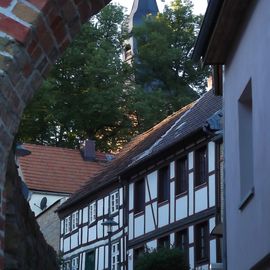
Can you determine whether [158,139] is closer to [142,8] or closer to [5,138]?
[5,138]

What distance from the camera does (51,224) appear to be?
122ft

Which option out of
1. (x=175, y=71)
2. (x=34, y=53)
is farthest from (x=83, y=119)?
(x=34, y=53)

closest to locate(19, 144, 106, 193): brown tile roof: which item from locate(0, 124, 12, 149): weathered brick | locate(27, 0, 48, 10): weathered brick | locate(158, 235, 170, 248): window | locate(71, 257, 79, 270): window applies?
locate(71, 257, 79, 270): window

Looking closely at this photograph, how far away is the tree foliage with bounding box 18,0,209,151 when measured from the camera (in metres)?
41.0

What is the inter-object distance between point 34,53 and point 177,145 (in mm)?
21539

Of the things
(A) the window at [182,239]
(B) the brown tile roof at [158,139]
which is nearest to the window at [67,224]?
(B) the brown tile roof at [158,139]

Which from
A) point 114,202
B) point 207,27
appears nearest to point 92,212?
point 114,202

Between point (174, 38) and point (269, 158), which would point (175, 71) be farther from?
point (269, 158)

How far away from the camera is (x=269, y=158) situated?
Result: 9883 mm

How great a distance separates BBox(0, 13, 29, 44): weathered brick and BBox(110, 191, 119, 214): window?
26038mm

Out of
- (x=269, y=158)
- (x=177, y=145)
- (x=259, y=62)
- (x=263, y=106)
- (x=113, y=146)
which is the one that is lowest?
(x=269, y=158)

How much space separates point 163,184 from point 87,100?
595 inches

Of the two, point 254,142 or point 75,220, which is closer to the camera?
point 254,142

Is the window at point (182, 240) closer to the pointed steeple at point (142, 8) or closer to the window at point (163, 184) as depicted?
the window at point (163, 184)
